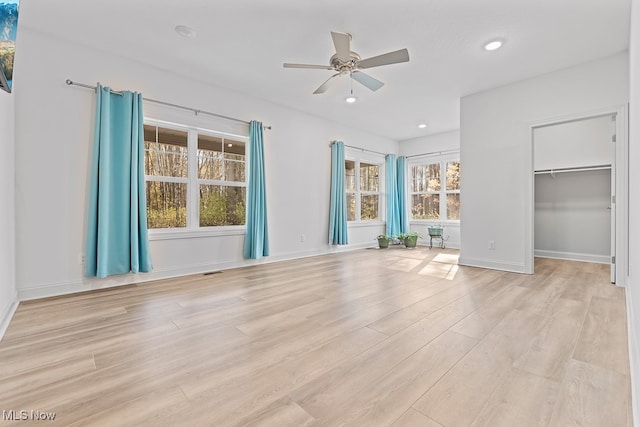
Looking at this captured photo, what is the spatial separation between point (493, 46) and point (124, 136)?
14.3ft

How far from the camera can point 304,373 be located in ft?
5.41

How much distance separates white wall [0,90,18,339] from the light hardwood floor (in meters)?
0.15

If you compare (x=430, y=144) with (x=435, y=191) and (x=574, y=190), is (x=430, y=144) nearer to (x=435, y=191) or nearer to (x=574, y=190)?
(x=435, y=191)

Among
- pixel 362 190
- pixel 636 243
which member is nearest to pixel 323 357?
pixel 636 243

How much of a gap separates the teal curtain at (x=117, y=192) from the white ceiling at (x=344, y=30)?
1.68 ft

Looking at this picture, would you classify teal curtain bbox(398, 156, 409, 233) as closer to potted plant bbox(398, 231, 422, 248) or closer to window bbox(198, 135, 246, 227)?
potted plant bbox(398, 231, 422, 248)

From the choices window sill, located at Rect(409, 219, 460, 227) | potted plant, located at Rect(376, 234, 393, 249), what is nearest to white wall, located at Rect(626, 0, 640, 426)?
potted plant, located at Rect(376, 234, 393, 249)

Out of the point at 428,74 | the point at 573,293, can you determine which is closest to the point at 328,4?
the point at 428,74

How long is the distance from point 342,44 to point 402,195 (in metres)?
5.43

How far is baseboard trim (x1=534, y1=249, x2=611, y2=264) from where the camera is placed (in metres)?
4.84

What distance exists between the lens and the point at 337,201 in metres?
5.99

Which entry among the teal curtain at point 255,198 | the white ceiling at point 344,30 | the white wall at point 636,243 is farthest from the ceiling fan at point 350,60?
the teal curtain at point 255,198

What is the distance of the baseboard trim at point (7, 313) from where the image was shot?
2.21m

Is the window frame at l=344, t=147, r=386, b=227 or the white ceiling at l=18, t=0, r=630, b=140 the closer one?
the white ceiling at l=18, t=0, r=630, b=140
